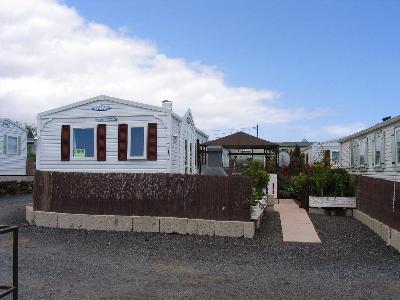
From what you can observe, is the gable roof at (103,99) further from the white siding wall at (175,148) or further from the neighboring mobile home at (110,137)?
the white siding wall at (175,148)

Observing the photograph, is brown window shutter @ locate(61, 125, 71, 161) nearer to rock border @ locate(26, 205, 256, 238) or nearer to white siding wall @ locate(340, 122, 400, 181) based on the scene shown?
rock border @ locate(26, 205, 256, 238)

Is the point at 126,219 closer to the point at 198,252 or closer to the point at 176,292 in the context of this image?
the point at 198,252

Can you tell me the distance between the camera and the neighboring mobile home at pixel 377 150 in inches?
592

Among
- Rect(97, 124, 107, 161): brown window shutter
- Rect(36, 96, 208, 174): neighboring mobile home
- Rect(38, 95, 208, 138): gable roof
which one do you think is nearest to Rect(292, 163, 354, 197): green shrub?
Rect(36, 96, 208, 174): neighboring mobile home

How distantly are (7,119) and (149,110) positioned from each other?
1351 cm

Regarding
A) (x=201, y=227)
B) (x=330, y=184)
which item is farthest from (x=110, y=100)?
(x=330, y=184)

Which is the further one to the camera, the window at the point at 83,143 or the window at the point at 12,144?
the window at the point at 12,144

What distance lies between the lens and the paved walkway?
10359 millimetres

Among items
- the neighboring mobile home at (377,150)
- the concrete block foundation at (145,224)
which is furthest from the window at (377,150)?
the concrete block foundation at (145,224)

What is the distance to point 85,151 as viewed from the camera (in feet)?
50.5

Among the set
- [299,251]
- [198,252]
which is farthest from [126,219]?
[299,251]

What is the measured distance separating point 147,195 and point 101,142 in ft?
15.4

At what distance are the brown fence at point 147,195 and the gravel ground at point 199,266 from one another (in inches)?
28.9

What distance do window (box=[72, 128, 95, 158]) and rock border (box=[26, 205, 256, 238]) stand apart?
377cm
